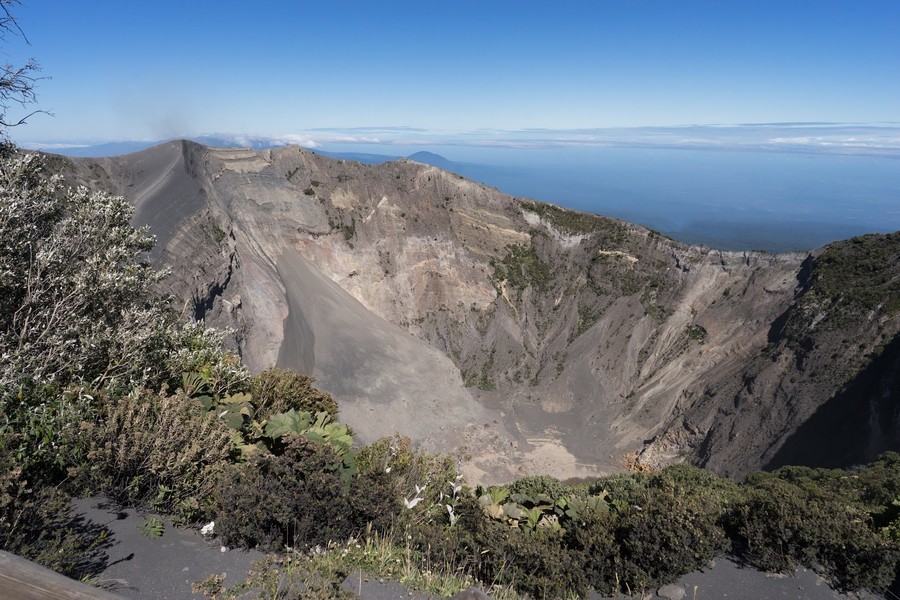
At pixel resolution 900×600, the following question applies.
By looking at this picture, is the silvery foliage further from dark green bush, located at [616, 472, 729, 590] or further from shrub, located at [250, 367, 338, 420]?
dark green bush, located at [616, 472, 729, 590]

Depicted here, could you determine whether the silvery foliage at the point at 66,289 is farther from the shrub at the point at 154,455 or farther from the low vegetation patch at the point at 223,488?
the shrub at the point at 154,455

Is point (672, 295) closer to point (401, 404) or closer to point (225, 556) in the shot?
point (401, 404)

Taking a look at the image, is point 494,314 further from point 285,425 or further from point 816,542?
point 816,542

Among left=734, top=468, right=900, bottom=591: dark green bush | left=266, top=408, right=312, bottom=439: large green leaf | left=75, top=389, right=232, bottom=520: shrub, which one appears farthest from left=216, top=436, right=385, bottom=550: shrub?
left=734, top=468, right=900, bottom=591: dark green bush

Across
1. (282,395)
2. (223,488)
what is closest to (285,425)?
(223,488)

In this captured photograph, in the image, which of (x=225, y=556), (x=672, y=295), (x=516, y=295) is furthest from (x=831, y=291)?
(x=225, y=556)
